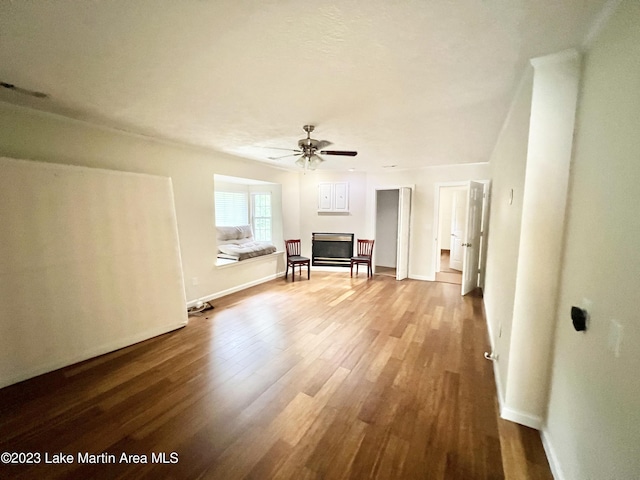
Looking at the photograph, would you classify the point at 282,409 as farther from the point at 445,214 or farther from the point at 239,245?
the point at 445,214

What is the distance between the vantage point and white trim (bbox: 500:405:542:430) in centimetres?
172

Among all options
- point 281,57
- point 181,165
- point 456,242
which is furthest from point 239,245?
point 456,242

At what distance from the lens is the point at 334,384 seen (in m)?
2.17

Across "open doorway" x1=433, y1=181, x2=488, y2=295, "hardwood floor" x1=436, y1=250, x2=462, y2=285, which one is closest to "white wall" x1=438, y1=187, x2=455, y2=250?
"open doorway" x1=433, y1=181, x2=488, y2=295

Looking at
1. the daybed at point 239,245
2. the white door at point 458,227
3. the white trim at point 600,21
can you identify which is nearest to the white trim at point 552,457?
the white trim at point 600,21

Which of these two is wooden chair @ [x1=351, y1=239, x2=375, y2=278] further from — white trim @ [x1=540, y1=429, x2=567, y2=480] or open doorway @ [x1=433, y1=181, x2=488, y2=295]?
white trim @ [x1=540, y1=429, x2=567, y2=480]

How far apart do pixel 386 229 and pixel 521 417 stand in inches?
210

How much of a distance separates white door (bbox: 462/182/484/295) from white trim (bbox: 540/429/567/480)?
3.08 metres

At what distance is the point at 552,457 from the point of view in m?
1.46

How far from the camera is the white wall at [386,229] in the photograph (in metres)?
6.71

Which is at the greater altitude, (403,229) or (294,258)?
(403,229)

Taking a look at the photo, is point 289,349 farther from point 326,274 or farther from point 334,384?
point 326,274

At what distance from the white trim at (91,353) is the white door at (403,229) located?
14.3 feet

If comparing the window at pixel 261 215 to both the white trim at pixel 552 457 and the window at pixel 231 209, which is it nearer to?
the window at pixel 231 209
